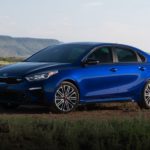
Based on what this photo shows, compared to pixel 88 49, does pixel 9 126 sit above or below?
below

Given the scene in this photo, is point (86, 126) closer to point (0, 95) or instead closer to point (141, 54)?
point (0, 95)

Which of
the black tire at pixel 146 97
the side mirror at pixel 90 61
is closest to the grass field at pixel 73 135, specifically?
the side mirror at pixel 90 61

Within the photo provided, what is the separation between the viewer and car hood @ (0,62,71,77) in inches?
476

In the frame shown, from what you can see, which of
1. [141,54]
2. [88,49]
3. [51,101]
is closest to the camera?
[51,101]

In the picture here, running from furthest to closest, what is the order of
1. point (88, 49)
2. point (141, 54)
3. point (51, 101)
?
point (141, 54), point (88, 49), point (51, 101)

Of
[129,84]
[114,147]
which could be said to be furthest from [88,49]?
[114,147]

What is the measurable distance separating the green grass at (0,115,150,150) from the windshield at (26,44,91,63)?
140 inches

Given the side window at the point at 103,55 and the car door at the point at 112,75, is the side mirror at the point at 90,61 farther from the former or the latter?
the side window at the point at 103,55

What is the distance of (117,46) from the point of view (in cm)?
1382

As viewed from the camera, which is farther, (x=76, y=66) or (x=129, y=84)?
(x=129, y=84)

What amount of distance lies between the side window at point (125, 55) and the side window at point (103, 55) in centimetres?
27

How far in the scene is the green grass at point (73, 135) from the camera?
7.63m

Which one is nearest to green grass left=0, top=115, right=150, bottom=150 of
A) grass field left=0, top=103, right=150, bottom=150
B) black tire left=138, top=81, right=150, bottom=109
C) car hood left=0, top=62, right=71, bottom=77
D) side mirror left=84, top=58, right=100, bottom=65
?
grass field left=0, top=103, right=150, bottom=150

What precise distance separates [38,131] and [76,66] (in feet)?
14.3
